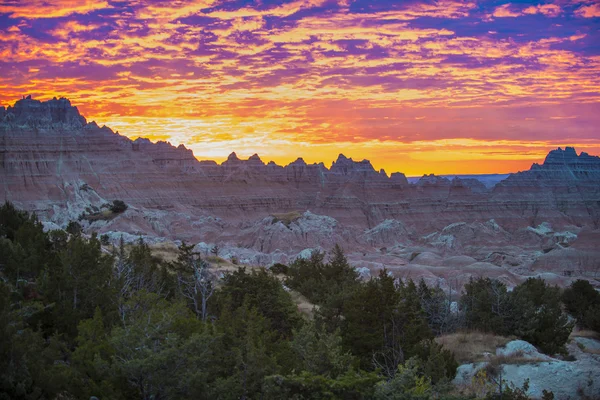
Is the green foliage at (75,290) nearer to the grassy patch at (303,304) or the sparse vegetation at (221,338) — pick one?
the sparse vegetation at (221,338)

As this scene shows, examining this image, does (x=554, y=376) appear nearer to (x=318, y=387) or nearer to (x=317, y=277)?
(x=318, y=387)

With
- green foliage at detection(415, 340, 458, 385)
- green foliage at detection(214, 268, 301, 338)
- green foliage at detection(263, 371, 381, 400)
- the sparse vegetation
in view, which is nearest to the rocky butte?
green foliage at detection(214, 268, 301, 338)

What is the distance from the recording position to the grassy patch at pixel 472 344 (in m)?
22.8

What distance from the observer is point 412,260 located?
95.8 meters

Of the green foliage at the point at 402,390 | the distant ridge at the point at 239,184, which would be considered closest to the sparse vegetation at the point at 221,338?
the green foliage at the point at 402,390

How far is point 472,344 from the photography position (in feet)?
80.5

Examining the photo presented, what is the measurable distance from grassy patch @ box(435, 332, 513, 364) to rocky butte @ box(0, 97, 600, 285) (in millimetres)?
55113

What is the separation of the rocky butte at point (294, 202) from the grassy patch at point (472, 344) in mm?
55113

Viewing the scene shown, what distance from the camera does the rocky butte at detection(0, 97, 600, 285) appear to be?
108500mm

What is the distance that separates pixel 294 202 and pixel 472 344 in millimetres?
143504

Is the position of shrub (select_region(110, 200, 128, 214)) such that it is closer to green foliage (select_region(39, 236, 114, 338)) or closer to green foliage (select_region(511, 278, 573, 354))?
green foliage (select_region(39, 236, 114, 338))

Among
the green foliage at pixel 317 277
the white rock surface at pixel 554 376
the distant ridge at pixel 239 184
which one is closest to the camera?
the white rock surface at pixel 554 376

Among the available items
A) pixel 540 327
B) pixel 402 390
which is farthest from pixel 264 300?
pixel 402 390

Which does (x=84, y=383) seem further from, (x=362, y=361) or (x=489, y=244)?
(x=489, y=244)
